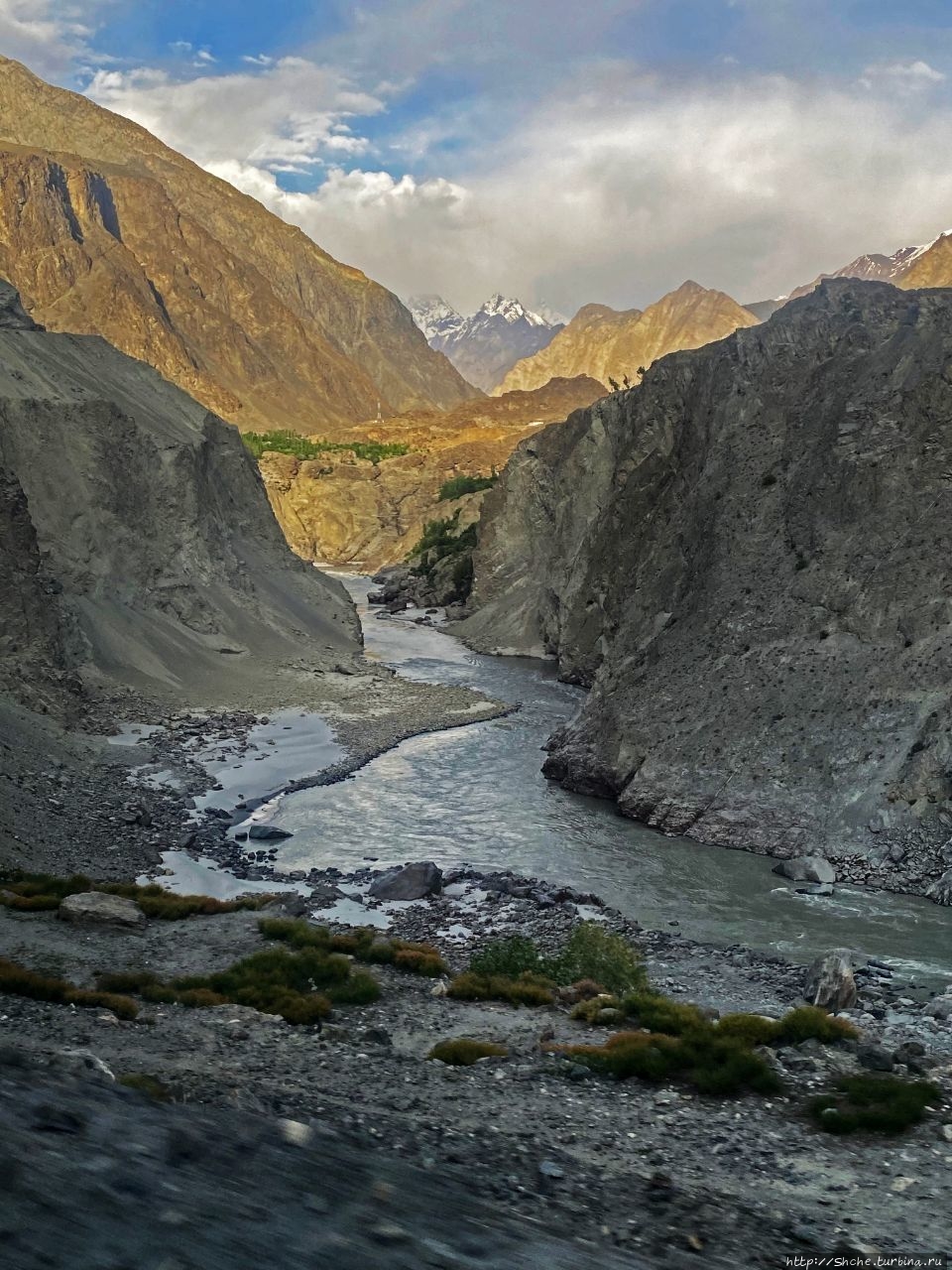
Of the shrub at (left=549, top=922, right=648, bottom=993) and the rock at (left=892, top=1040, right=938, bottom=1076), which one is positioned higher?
the rock at (left=892, top=1040, right=938, bottom=1076)

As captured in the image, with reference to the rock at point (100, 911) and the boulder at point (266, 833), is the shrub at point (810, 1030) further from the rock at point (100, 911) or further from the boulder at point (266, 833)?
the boulder at point (266, 833)

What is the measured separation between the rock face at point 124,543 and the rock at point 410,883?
17.9 m

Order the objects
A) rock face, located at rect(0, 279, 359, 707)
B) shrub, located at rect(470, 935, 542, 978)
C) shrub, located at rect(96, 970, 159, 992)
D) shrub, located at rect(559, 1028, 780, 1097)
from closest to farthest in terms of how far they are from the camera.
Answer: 1. shrub, located at rect(559, 1028, 780, 1097)
2. shrub, located at rect(96, 970, 159, 992)
3. shrub, located at rect(470, 935, 542, 978)
4. rock face, located at rect(0, 279, 359, 707)

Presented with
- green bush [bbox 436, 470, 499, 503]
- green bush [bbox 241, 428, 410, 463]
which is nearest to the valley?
green bush [bbox 436, 470, 499, 503]

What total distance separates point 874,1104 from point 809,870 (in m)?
16.2

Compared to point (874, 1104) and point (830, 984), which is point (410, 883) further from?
point (874, 1104)

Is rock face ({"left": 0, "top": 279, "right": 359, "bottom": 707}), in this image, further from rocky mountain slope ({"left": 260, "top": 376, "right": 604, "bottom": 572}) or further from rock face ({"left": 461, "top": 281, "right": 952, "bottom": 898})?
rocky mountain slope ({"left": 260, "top": 376, "right": 604, "bottom": 572})

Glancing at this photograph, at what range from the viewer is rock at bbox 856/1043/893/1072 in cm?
1523

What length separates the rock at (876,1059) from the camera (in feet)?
50.0

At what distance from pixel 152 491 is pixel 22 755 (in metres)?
29.5

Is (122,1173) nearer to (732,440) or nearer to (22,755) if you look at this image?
(22,755)

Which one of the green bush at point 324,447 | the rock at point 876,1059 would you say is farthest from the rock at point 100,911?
the green bush at point 324,447

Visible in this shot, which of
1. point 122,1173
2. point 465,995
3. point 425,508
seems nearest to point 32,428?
point 465,995

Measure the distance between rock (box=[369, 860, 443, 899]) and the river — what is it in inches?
77.2
